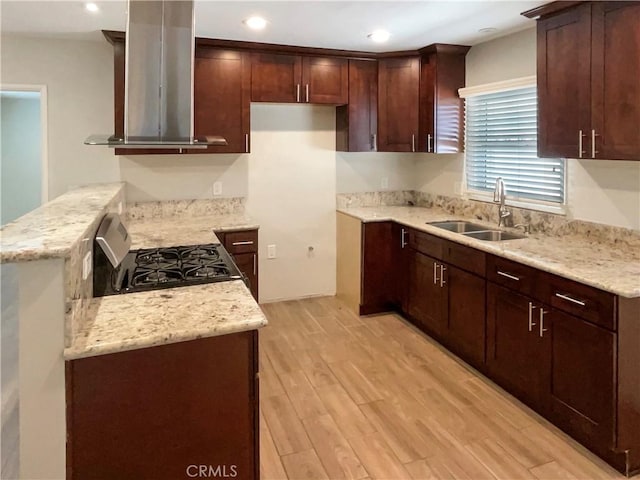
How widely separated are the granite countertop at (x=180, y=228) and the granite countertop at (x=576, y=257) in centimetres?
158

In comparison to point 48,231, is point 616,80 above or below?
above

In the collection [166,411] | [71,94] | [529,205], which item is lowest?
[166,411]

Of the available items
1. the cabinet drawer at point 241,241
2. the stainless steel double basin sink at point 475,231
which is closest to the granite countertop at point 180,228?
the cabinet drawer at point 241,241

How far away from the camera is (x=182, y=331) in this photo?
1685 millimetres

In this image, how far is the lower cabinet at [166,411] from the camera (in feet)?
5.32

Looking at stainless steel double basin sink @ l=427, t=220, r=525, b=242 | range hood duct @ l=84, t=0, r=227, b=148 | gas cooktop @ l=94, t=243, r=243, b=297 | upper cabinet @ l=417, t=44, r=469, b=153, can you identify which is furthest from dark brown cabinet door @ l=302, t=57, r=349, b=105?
gas cooktop @ l=94, t=243, r=243, b=297

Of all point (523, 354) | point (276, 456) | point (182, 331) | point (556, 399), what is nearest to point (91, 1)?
point (182, 331)

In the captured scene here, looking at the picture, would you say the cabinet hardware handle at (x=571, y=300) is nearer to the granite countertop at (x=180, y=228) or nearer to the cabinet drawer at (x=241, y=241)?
the granite countertop at (x=180, y=228)

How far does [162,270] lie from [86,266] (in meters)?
0.59

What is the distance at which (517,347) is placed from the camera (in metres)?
2.93

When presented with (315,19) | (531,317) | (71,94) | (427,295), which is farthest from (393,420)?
(71,94)

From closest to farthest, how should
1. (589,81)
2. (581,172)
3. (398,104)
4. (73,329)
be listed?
(73,329), (589,81), (581,172), (398,104)

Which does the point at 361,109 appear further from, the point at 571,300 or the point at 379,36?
the point at 571,300

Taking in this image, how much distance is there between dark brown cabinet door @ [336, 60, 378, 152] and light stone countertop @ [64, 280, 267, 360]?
9.11ft
